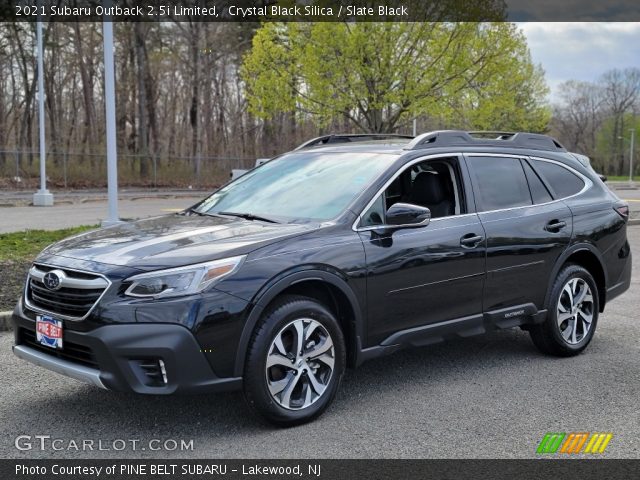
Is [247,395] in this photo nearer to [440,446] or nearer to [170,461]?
[170,461]

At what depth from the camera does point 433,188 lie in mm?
5445

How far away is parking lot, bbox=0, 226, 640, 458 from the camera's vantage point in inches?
156

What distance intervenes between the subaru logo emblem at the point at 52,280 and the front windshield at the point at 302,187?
4.69ft

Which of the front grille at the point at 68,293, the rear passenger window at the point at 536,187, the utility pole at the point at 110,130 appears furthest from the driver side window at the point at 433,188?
the utility pole at the point at 110,130

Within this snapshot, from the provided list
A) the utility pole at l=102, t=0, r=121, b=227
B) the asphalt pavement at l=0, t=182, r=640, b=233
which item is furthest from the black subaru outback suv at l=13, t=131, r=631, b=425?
the asphalt pavement at l=0, t=182, r=640, b=233

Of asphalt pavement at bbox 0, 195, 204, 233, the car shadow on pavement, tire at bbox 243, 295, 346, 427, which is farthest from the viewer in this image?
asphalt pavement at bbox 0, 195, 204, 233

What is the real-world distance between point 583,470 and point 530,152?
3116mm

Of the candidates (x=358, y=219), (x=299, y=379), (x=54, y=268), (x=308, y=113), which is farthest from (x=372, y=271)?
(x=308, y=113)

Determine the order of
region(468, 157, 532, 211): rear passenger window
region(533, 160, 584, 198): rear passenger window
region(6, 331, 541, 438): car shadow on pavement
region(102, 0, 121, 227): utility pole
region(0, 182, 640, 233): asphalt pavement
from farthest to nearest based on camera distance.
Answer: region(0, 182, 640, 233): asphalt pavement
region(102, 0, 121, 227): utility pole
region(533, 160, 584, 198): rear passenger window
region(468, 157, 532, 211): rear passenger window
region(6, 331, 541, 438): car shadow on pavement

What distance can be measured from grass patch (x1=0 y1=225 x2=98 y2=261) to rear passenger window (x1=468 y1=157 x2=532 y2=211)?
606 cm

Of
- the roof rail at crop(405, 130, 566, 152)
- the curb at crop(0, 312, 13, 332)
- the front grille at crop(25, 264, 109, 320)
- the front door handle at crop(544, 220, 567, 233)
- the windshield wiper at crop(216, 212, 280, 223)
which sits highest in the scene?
the roof rail at crop(405, 130, 566, 152)

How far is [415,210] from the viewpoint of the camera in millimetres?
4621

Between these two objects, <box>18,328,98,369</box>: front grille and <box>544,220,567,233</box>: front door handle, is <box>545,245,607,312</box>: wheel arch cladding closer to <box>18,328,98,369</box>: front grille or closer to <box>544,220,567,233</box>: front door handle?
<box>544,220,567,233</box>: front door handle

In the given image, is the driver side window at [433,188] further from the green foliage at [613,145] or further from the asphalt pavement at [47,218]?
the green foliage at [613,145]
